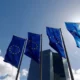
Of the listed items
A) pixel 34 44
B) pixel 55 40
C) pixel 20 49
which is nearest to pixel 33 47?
pixel 34 44

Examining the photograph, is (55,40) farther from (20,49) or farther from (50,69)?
(50,69)

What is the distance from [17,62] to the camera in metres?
25.8

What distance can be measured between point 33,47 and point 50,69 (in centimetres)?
11501

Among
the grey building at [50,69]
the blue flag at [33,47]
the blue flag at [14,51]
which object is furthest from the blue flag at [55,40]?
the grey building at [50,69]

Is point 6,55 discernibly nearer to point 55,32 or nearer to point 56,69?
point 55,32

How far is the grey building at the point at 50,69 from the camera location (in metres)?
139

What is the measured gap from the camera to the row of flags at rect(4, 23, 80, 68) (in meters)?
25.2

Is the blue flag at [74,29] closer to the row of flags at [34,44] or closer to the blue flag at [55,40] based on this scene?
the row of flags at [34,44]

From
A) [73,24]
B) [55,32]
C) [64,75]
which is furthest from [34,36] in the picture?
[64,75]

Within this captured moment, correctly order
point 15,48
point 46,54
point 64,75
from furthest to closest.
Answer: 1. point 46,54
2. point 64,75
3. point 15,48

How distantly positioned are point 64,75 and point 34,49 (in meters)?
115

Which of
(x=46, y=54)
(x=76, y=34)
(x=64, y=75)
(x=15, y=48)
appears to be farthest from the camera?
(x=46, y=54)

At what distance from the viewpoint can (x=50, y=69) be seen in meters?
140

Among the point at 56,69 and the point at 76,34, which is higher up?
the point at 56,69
